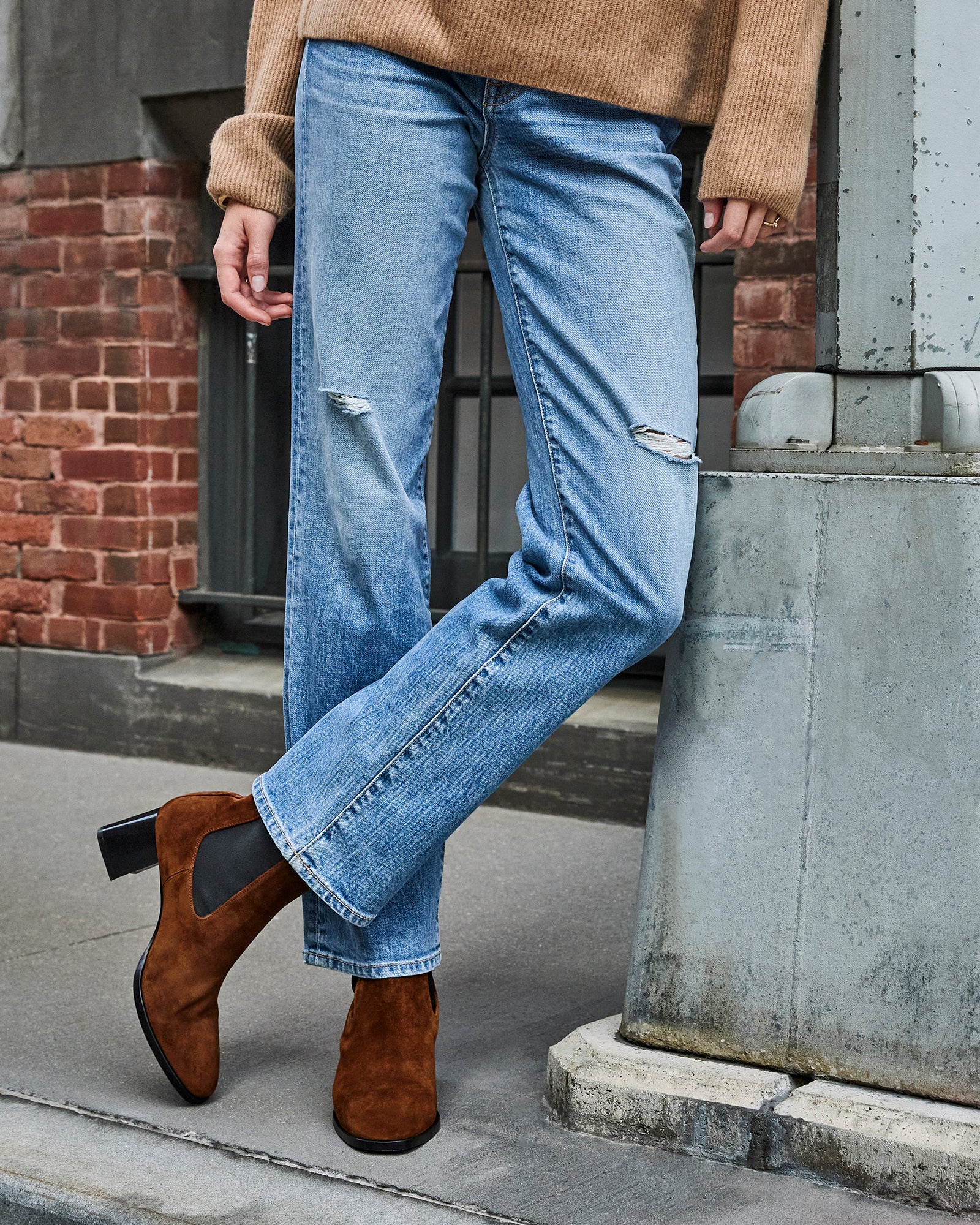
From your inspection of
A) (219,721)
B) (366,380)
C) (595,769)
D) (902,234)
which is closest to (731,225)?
(902,234)

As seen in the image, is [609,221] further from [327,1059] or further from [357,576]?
[327,1059]

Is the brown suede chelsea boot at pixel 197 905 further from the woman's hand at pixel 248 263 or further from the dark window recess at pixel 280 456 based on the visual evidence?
the dark window recess at pixel 280 456

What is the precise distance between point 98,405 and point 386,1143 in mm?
3064

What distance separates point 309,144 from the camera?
1894 millimetres

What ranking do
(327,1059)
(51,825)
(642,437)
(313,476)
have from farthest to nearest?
(51,825) < (327,1059) < (313,476) < (642,437)

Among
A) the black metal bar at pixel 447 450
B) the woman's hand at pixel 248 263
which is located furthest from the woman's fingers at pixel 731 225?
the black metal bar at pixel 447 450

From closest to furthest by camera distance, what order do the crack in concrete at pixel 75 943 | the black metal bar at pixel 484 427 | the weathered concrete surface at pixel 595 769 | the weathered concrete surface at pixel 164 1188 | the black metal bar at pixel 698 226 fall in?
the weathered concrete surface at pixel 164 1188 < the crack in concrete at pixel 75 943 < the weathered concrete surface at pixel 595 769 < the black metal bar at pixel 698 226 < the black metal bar at pixel 484 427

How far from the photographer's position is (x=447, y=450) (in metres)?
4.52

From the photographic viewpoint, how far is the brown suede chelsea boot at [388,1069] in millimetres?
1927

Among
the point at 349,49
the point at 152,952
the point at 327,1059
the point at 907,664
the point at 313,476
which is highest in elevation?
the point at 349,49

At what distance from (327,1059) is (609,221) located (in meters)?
1.26

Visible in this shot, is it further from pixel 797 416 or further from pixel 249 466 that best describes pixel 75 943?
pixel 249 466

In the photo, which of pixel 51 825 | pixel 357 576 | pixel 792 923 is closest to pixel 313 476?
pixel 357 576

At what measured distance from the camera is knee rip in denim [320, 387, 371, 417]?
1.88 metres
